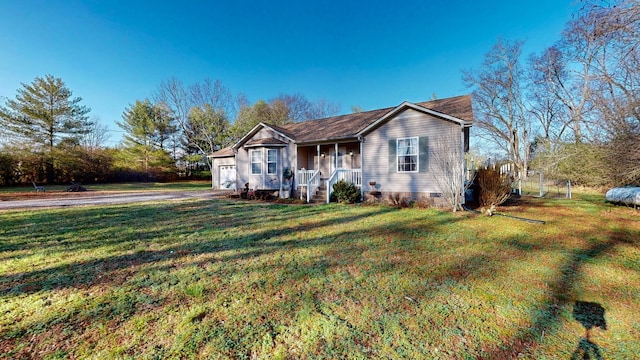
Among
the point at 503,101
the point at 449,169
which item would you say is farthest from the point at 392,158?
the point at 503,101

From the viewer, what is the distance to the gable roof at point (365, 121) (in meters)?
10.2

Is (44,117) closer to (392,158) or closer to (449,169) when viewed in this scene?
(392,158)

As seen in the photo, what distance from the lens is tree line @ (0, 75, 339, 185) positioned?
23078 millimetres

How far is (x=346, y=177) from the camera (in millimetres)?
12641

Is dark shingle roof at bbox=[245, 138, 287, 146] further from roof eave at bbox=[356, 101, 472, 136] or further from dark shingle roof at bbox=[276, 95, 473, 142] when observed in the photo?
roof eave at bbox=[356, 101, 472, 136]

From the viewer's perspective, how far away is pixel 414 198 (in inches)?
424

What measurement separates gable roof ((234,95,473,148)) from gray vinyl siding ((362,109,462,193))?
0.31 metres

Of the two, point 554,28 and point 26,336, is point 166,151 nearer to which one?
point 26,336

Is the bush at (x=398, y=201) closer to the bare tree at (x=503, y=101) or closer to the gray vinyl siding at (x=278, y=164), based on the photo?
the gray vinyl siding at (x=278, y=164)

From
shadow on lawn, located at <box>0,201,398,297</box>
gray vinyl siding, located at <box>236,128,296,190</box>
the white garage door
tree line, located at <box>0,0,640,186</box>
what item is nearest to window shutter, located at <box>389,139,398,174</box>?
shadow on lawn, located at <box>0,201,398,297</box>

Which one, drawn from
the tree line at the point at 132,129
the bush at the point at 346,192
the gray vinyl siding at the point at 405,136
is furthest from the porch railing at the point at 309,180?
the tree line at the point at 132,129

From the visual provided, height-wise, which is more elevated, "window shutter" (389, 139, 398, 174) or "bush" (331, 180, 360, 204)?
"window shutter" (389, 139, 398, 174)

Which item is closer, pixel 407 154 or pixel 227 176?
pixel 407 154

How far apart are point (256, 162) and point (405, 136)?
8.51 m
